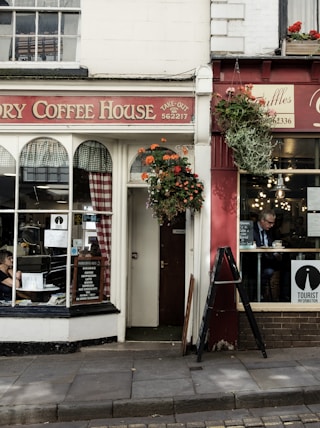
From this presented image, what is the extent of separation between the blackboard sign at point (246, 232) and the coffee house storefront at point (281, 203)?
0.02 metres

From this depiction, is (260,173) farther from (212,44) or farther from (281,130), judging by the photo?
(212,44)

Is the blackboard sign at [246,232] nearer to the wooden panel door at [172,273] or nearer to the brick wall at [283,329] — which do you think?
the brick wall at [283,329]

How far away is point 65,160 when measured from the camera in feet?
24.1

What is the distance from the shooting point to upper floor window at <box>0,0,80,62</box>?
296 inches

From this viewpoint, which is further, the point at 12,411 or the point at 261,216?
the point at 261,216

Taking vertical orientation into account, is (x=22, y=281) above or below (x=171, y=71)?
below

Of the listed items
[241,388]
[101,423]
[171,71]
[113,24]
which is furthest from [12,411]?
[113,24]

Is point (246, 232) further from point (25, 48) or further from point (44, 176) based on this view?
point (25, 48)

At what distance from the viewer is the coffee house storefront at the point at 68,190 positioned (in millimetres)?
7164

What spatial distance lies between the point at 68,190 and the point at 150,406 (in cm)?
358

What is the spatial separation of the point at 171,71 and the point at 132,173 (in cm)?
174

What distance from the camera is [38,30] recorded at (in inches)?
297

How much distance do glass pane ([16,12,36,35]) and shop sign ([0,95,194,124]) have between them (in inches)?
47.3

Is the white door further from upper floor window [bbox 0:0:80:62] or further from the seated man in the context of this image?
upper floor window [bbox 0:0:80:62]
